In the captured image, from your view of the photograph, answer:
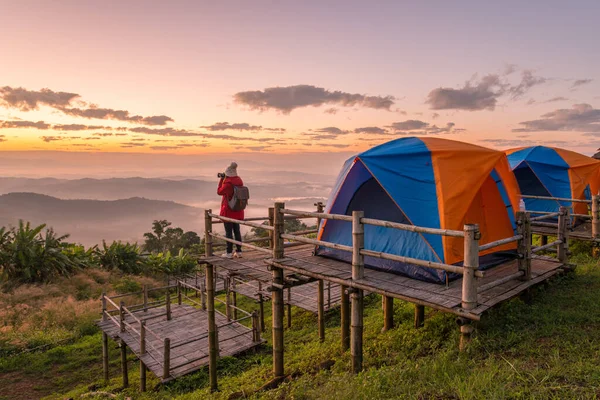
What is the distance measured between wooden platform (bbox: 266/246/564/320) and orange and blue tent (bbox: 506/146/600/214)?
7.43 meters

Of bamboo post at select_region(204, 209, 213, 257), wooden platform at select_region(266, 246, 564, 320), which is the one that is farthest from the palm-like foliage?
wooden platform at select_region(266, 246, 564, 320)

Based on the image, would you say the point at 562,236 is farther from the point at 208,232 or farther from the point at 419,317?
the point at 208,232

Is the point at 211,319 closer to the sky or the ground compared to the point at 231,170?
closer to the ground

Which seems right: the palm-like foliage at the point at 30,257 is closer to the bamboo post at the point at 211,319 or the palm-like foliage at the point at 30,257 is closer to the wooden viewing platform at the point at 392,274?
the bamboo post at the point at 211,319

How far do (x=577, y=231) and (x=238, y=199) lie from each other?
37.6 feet

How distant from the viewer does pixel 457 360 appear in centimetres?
572

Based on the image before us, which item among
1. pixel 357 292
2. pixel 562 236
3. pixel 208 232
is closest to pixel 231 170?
pixel 208 232

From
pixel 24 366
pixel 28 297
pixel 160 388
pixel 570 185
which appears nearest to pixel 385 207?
pixel 160 388

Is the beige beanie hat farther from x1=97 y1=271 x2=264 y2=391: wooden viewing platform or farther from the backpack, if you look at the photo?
x1=97 y1=271 x2=264 y2=391: wooden viewing platform

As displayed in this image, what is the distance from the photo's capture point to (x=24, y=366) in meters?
15.1

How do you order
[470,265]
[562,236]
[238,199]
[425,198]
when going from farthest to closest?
[238,199]
[562,236]
[425,198]
[470,265]

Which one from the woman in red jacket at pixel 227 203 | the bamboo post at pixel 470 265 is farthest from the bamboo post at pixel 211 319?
the bamboo post at pixel 470 265

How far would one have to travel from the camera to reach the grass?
15.8 feet

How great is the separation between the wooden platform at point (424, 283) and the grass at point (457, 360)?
0.62 meters
